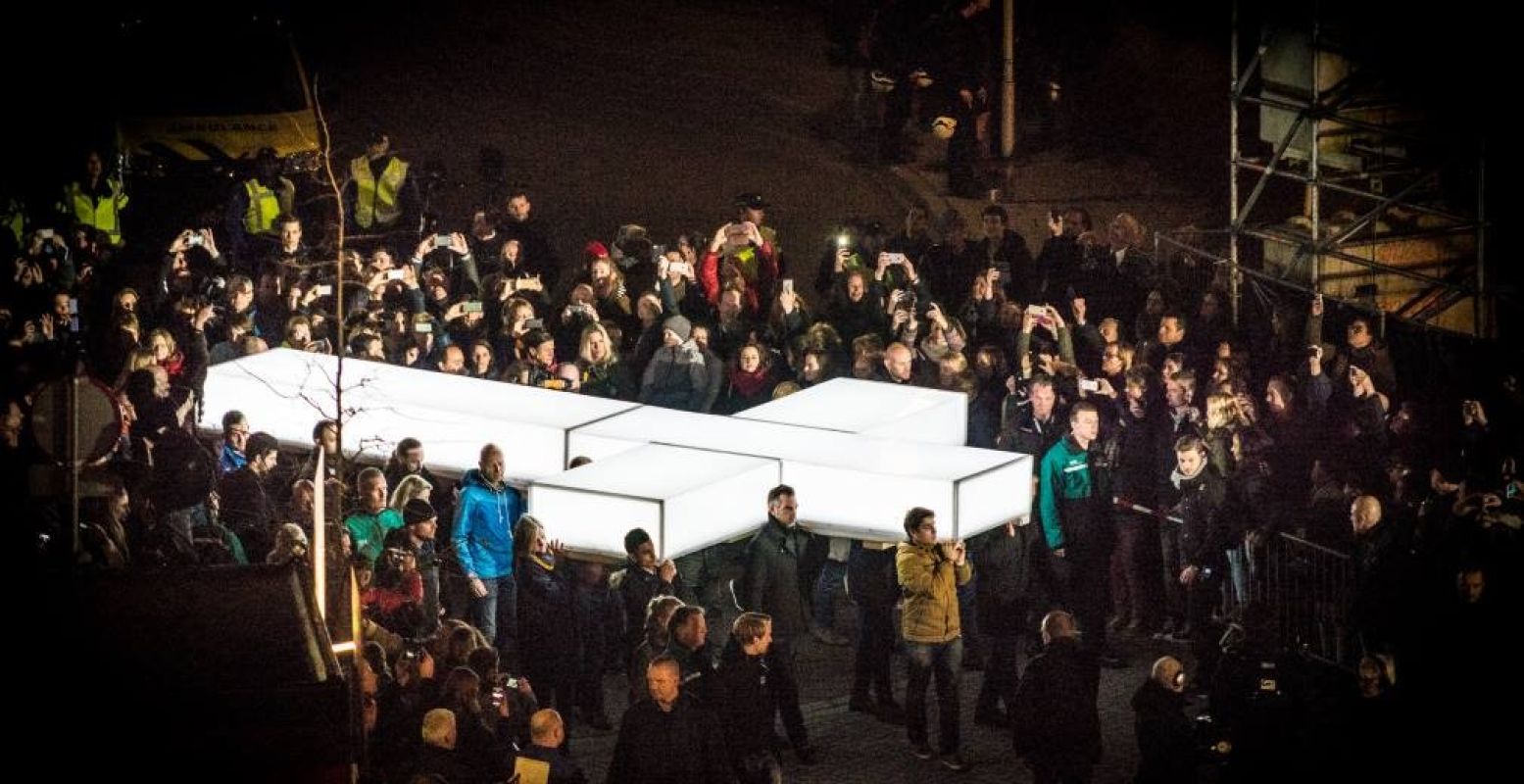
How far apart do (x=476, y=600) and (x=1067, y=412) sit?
178 inches

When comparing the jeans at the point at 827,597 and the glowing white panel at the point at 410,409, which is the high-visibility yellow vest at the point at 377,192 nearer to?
the glowing white panel at the point at 410,409

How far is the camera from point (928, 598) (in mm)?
15859

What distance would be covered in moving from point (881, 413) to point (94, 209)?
8.90 m

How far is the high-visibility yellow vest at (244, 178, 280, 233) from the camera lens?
2330 cm

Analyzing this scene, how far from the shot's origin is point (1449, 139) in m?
21.4

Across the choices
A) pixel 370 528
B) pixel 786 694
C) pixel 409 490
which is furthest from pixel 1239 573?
pixel 370 528

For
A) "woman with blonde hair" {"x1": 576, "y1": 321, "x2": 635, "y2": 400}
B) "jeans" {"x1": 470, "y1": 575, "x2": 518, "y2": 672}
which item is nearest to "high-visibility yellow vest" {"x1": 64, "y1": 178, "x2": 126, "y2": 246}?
"woman with blonde hair" {"x1": 576, "y1": 321, "x2": 635, "y2": 400}

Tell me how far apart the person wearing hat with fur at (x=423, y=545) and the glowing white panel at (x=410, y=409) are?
3.46ft

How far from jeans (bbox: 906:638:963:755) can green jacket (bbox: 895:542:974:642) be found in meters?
0.06

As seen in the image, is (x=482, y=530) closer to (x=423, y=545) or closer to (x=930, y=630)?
(x=423, y=545)

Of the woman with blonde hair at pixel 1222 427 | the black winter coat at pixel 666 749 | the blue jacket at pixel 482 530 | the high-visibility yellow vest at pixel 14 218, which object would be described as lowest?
the black winter coat at pixel 666 749

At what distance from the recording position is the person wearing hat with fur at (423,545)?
16266mm

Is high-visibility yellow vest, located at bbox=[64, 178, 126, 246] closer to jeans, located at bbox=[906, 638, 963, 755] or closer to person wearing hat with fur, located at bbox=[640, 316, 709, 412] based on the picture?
Answer: person wearing hat with fur, located at bbox=[640, 316, 709, 412]

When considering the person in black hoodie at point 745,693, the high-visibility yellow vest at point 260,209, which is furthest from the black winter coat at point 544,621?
the high-visibility yellow vest at point 260,209
